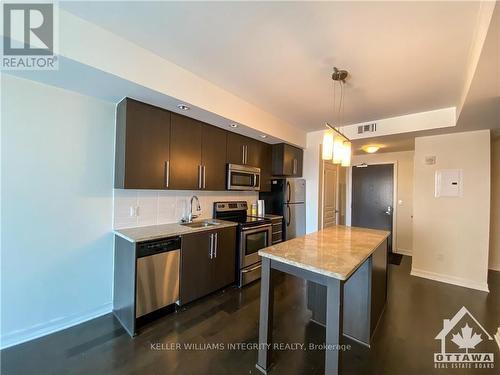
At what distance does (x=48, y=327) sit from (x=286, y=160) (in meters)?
3.76

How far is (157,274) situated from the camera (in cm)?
219

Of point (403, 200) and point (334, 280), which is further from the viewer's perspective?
point (403, 200)

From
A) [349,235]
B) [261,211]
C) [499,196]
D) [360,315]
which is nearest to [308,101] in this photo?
[349,235]

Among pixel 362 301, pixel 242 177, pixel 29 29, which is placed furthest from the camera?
pixel 242 177

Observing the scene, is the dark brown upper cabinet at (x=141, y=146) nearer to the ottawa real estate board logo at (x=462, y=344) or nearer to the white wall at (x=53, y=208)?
the white wall at (x=53, y=208)

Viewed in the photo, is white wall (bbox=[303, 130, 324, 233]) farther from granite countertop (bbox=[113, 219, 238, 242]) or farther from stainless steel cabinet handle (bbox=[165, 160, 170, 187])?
stainless steel cabinet handle (bbox=[165, 160, 170, 187])

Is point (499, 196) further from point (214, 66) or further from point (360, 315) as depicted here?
point (214, 66)

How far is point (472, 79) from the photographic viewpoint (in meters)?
1.83

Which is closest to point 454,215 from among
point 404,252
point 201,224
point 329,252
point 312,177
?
point 404,252

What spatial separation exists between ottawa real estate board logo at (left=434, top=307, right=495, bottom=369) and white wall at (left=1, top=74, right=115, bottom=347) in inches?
131

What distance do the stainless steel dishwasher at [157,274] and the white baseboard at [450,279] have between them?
387 cm

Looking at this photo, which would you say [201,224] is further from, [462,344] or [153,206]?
[462,344]

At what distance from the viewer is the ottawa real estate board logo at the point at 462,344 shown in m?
1.77

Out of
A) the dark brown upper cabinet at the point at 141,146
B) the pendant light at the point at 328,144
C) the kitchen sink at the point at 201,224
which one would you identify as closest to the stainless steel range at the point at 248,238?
the kitchen sink at the point at 201,224
